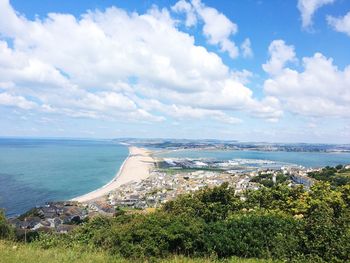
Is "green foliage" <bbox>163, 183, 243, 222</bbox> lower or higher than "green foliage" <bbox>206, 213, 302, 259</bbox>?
lower

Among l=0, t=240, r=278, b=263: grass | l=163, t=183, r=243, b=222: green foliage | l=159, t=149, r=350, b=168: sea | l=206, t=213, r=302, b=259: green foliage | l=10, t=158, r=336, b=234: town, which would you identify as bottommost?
l=10, t=158, r=336, b=234: town

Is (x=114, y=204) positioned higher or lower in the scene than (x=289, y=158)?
lower

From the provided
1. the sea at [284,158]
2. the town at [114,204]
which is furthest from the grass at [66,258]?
the sea at [284,158]

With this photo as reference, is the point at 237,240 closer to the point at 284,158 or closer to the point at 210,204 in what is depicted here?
the point at 210,204

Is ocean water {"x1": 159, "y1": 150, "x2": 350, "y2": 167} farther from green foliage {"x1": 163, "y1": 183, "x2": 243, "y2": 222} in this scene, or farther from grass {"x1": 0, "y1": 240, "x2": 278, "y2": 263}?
grass {"x1": 0, "y1": 240, "x2": 278, "y2": 263}

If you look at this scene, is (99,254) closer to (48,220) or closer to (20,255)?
(20,255)

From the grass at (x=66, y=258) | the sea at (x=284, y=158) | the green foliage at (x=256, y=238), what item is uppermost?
the green foliage at (x=256, y=238)

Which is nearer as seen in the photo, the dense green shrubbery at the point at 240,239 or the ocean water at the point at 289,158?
the dense green shrubbery at the point at 240,239

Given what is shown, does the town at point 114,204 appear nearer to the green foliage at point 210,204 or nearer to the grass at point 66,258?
the green foliage at point 210,204

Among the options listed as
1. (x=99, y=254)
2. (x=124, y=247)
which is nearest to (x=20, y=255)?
(x=99, y=254)

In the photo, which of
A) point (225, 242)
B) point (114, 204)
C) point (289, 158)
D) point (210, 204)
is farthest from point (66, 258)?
point (289, 158)

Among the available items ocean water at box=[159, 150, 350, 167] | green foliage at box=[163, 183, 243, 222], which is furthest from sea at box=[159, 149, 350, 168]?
green foliage at box=[163, 183, 243, 222]
